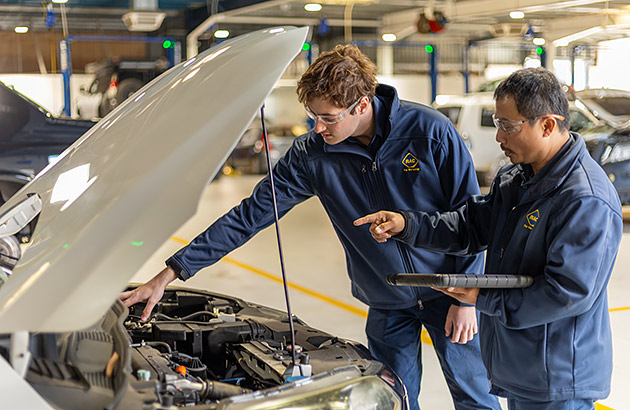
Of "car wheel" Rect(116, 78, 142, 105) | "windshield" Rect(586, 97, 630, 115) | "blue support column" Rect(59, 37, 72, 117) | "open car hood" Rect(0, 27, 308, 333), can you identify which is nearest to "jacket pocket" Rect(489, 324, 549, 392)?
"open car hood" Rect(0, 27, 308, 333)

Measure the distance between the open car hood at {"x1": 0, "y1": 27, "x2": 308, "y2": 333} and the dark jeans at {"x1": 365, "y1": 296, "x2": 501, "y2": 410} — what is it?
1246 millimetres

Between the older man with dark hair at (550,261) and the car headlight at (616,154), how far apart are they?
6.81 m

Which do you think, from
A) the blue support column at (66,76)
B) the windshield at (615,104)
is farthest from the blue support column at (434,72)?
the blue support column at (66,76)

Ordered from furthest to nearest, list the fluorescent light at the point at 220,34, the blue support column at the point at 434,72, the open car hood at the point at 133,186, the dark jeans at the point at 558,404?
the blue support column at the point at 434,72, the fluorescent light at the point at 220,34, the dark jeans at the point at 558,404, the open car hood at the point at 133,186

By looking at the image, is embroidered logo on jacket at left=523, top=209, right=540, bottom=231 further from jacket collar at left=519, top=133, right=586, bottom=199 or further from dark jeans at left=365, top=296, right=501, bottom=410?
dark jeans at left=365, top=296, right=501, bottom=410

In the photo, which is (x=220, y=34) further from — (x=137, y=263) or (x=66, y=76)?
(x=137, y=263)

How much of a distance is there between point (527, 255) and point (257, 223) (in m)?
1.12

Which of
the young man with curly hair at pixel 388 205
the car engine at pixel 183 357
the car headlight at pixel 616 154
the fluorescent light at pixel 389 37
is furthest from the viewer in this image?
the fluorescent light at pixel 389 37

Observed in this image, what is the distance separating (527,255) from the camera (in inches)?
81.9

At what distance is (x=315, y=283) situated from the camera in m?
6.69

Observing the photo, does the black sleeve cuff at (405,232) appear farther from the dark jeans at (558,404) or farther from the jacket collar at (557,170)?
the dark jeans at (558,404)

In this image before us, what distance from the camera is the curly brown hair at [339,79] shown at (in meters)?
2.42

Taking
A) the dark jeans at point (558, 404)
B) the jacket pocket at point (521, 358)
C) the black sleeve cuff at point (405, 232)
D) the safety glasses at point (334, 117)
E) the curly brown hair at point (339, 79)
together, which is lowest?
the dark jeans at point (558, 404)

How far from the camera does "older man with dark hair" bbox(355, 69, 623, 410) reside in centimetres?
194
